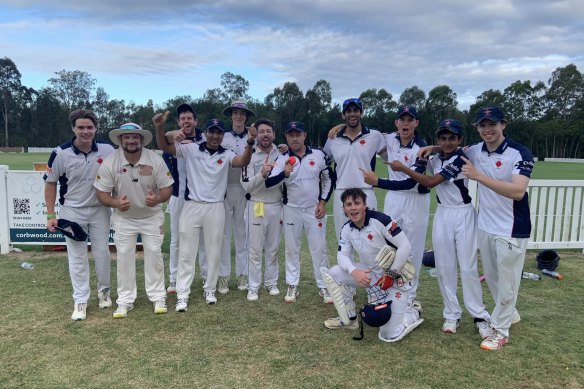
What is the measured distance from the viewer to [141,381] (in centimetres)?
330

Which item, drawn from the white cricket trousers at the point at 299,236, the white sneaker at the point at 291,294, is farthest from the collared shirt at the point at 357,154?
the white sneaker at the point at 291,294

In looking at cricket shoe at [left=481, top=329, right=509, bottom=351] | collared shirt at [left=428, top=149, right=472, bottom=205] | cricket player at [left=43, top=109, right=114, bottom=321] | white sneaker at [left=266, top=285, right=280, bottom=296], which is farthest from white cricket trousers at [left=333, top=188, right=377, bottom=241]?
cricket player at [left=43, top=109, right=114, bottom=321]

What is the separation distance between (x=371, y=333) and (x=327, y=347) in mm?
581

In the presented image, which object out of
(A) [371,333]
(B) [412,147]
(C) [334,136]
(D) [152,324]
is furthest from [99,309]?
(B) [412,147]

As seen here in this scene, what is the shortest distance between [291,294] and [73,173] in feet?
9.53

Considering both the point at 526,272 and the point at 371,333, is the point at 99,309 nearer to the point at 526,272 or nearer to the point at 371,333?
the point at 371,333

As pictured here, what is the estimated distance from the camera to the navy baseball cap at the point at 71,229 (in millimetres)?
4582

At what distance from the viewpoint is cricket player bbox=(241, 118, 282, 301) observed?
5227 millimetres

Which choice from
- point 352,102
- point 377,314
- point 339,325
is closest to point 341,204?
point 352,102

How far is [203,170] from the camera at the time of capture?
4.98 metres

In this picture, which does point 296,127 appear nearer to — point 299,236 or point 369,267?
point 299,236

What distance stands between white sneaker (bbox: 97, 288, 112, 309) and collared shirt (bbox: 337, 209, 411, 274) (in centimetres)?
284

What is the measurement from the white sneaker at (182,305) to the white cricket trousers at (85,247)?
95 cm

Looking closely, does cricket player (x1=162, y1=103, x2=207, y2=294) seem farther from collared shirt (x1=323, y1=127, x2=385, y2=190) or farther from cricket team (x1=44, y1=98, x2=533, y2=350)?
collared shirt (x1=323, y1=127, x2=385, y2=190)
